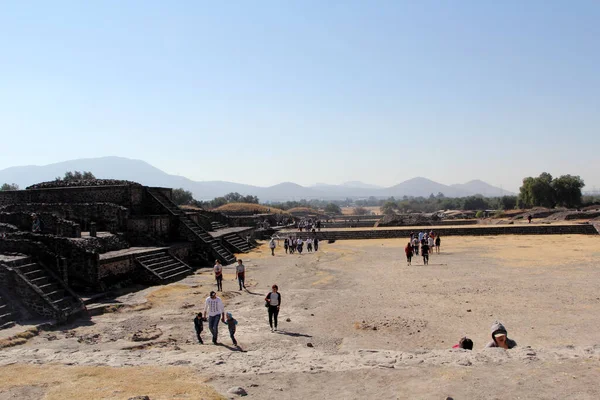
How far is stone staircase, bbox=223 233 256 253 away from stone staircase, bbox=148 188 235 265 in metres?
2.55

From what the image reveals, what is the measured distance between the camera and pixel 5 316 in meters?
11.4

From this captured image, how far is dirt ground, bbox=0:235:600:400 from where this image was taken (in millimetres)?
7227

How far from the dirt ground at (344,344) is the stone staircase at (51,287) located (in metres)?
0.71

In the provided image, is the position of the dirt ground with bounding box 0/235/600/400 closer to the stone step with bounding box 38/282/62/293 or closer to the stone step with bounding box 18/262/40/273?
the stone step with bounding box 38/282/62/293

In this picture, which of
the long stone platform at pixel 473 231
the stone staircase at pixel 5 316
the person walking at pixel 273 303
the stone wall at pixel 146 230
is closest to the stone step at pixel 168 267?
the stone wall at pixel 146 230

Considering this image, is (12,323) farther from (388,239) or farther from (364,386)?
(388,239)

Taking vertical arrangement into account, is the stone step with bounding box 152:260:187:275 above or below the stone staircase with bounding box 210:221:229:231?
below

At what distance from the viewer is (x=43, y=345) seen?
33.4 ft

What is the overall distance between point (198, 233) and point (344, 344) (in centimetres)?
1645

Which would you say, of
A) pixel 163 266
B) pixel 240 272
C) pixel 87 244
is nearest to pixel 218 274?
pixel 240 272

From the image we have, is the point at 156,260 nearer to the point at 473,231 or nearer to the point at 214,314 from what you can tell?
the point at 214,314

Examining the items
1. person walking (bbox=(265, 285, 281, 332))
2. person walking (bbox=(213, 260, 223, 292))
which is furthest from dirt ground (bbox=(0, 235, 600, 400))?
person walking (bbox=(265, 285, 281, 332))

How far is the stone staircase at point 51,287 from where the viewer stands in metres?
12.3

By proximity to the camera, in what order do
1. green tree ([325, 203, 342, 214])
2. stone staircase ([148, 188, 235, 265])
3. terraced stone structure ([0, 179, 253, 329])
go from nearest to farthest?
terraced stone structure ([0, 179, 253, 329]), stone staircase ([148, 188, 235, 265]), green tree ([325, 203, 342, 214])
